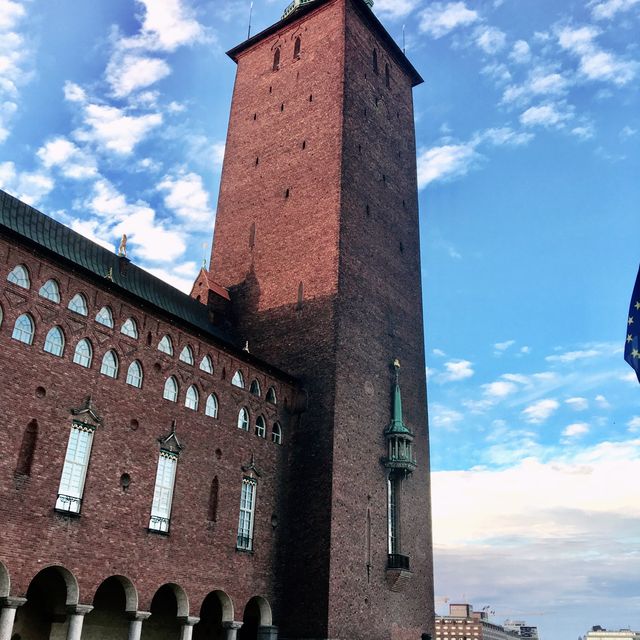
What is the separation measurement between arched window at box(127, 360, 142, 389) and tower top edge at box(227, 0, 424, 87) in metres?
23.1

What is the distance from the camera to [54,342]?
19453 mm

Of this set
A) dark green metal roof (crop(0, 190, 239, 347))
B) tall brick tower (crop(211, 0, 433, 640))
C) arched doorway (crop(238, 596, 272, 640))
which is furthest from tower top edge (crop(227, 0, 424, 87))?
arched doorway (crop(238, 596, 272, 640))

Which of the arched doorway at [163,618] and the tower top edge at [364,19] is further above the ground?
the tower top edge at [364,19]

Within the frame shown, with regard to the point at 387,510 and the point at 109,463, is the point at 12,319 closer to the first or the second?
the point at 109,463

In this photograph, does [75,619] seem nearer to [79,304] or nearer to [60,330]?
[60,330]

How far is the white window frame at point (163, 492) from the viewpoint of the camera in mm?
21234

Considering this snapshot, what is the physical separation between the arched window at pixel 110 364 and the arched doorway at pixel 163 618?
7.11m

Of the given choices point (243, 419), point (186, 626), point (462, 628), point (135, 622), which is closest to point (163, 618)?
point (186, 626)

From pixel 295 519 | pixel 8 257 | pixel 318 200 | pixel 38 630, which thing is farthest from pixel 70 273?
pixel 318 200

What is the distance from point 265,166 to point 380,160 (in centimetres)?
A: 549

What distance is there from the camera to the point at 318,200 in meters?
31.8

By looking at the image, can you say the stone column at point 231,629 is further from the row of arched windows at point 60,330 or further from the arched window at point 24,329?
the arched window at point 24,329

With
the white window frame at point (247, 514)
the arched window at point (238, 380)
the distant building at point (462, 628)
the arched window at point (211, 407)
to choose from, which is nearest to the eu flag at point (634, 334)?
the arched window at point (211, 407)

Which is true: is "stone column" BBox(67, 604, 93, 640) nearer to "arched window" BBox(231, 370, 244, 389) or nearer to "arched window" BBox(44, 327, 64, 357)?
"arched window" BBox(44, 327, 64, 357)
